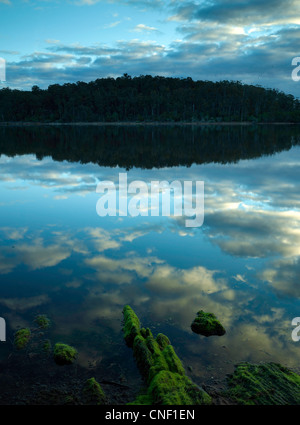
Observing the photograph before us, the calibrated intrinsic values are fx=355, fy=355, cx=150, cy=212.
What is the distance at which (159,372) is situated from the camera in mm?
6125

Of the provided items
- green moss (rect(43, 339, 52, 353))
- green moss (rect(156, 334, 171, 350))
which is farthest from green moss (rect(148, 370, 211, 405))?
green moss (rect(43, 339, 52, 353))

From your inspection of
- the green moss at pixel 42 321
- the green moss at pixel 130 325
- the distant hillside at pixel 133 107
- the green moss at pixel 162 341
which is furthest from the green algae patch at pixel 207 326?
the distant hillside at pixel 133 107

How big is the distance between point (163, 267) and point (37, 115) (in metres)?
190

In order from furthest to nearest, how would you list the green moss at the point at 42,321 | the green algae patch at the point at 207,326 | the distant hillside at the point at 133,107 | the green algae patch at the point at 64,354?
the distant hillside at the point at 133,107 < the green moss at the point at 42,321 < the green algae patch at the point at 207,326 < the green algae patch at the point at 64,354

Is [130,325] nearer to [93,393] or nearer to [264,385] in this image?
[93,393]

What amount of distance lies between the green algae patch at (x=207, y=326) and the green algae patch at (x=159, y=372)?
2.68 feet

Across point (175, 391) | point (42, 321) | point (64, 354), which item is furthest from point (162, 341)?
point (42, 321)

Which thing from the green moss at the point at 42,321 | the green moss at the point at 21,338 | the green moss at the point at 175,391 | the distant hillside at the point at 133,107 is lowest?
the green moss at the point at 175,391

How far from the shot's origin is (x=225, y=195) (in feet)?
68.3

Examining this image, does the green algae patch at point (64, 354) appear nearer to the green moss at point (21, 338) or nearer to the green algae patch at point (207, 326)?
the green moss at point (21, 338)

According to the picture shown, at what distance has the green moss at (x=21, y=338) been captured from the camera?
718cm

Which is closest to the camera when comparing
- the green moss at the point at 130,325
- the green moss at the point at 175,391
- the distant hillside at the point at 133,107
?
the green moss at the point at 175,391

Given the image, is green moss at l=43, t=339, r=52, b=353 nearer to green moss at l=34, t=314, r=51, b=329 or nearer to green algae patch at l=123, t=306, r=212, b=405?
green moss at l=34, t=314, r=51, b=329

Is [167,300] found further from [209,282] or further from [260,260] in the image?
[260,260]
